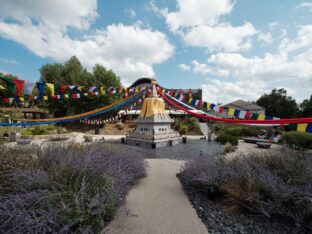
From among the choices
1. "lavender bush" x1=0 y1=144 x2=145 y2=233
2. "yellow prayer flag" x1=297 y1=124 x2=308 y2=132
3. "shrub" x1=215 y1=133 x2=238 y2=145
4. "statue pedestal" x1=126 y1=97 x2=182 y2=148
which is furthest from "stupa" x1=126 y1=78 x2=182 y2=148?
"yellow prayer flag" x1=297 y1=124 x2=308 y2=132

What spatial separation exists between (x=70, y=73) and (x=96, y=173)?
26.4 meters

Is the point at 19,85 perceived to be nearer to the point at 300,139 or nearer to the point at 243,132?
the point at 300,139

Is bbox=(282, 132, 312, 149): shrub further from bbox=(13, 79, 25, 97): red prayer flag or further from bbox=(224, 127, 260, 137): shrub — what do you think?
bbox=(13, 79, 25, 97): red prayer flag

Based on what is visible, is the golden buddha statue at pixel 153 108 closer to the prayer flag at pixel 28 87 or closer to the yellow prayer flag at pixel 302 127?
the prayer flag at pixel 28 87

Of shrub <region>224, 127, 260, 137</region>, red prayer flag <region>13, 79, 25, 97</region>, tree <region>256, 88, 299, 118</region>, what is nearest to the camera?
red prayer flag <region>13, 79, 25, 97</region>

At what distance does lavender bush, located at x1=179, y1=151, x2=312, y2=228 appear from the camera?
7.90 feet

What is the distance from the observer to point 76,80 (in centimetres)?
2325

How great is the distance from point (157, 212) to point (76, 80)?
25.0 meters

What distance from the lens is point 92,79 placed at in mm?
23172

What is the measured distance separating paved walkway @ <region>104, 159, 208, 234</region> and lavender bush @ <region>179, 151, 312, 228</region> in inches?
27.9

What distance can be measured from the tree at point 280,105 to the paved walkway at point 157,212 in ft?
152

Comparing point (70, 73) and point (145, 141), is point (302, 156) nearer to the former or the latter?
point (145, 141)

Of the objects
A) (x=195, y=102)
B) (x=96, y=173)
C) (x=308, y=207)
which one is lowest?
(x=308, y=207)

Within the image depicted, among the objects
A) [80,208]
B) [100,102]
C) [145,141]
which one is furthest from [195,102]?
[100,102]
